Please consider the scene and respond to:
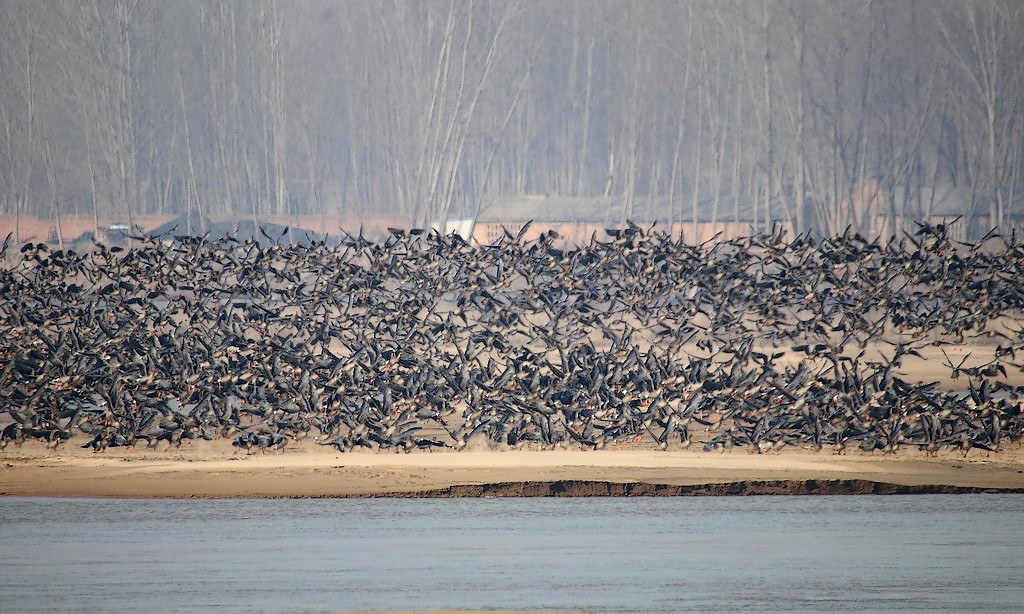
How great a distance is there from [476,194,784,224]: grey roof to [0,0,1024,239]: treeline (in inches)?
26.5

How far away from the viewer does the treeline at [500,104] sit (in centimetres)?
6600

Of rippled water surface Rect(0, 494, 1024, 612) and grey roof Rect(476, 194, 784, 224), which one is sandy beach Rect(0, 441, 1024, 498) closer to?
rippled water surface Rect(0, 494, 1024, 612)

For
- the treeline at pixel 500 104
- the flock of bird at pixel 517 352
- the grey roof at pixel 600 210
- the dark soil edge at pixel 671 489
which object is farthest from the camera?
the treeline at pixel 500 104

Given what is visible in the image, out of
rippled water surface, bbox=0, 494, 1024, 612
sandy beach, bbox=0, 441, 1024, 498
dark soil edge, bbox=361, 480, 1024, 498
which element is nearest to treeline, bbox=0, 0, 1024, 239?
sandy beach, bbox=0, 441, 1024, 498

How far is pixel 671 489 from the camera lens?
41.2 ft

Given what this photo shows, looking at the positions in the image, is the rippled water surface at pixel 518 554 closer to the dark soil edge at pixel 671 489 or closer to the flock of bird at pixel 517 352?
the dark soil edge at pixel 671 489

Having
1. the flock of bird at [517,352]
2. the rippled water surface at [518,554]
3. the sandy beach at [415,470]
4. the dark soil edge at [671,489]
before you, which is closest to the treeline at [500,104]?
the flock of bird at [517,352]

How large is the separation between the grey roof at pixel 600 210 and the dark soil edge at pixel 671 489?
47.7 m

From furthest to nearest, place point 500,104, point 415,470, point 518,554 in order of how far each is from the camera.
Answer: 1. point 500,104
2. point 415,470
3. point 518,554

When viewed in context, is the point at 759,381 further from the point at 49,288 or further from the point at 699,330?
the point at 49,288

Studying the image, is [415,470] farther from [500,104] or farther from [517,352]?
[500,104]

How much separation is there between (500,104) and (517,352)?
222ft

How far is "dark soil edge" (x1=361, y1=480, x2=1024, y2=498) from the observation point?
12539mm

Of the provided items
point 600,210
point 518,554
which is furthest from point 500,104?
point 518,554
